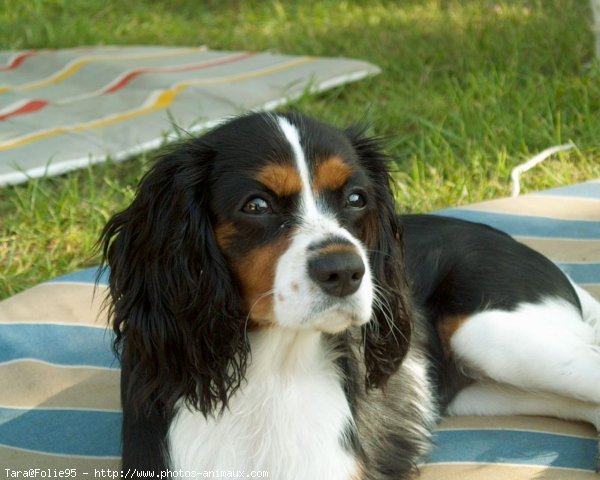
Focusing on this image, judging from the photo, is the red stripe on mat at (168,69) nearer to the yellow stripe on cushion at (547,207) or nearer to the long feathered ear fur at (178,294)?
the yellow stripe on cushion at (547,207)

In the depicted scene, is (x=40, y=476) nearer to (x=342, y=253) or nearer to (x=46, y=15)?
(x=342, y=253)

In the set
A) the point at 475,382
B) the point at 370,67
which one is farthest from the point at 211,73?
the point at 475,382

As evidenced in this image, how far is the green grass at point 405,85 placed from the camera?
18.1 ft

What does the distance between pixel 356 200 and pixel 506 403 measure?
1.19 m

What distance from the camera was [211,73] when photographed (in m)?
7.48

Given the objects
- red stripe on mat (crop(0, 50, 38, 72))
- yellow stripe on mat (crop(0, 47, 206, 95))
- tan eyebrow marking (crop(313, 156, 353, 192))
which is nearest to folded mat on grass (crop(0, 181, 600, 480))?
tan eyebrow marking (crop(313, 156, 353, 192))

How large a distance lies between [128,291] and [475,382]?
1404mm

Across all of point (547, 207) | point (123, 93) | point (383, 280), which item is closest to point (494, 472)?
point (383, 280)

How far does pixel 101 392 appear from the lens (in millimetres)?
4047

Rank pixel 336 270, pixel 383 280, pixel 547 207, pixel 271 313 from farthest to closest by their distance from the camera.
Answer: pixel 547 207 → pixel 383 280 → pixel 271 313 → pixel 336 270

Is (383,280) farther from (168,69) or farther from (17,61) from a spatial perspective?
(17,61)

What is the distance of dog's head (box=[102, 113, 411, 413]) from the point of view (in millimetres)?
2861

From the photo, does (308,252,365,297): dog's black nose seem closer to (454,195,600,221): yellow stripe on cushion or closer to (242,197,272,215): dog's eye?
(242,197,272,215): dog's eye

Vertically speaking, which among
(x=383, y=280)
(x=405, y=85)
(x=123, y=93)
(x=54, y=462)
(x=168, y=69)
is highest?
(x=383, y=280)
